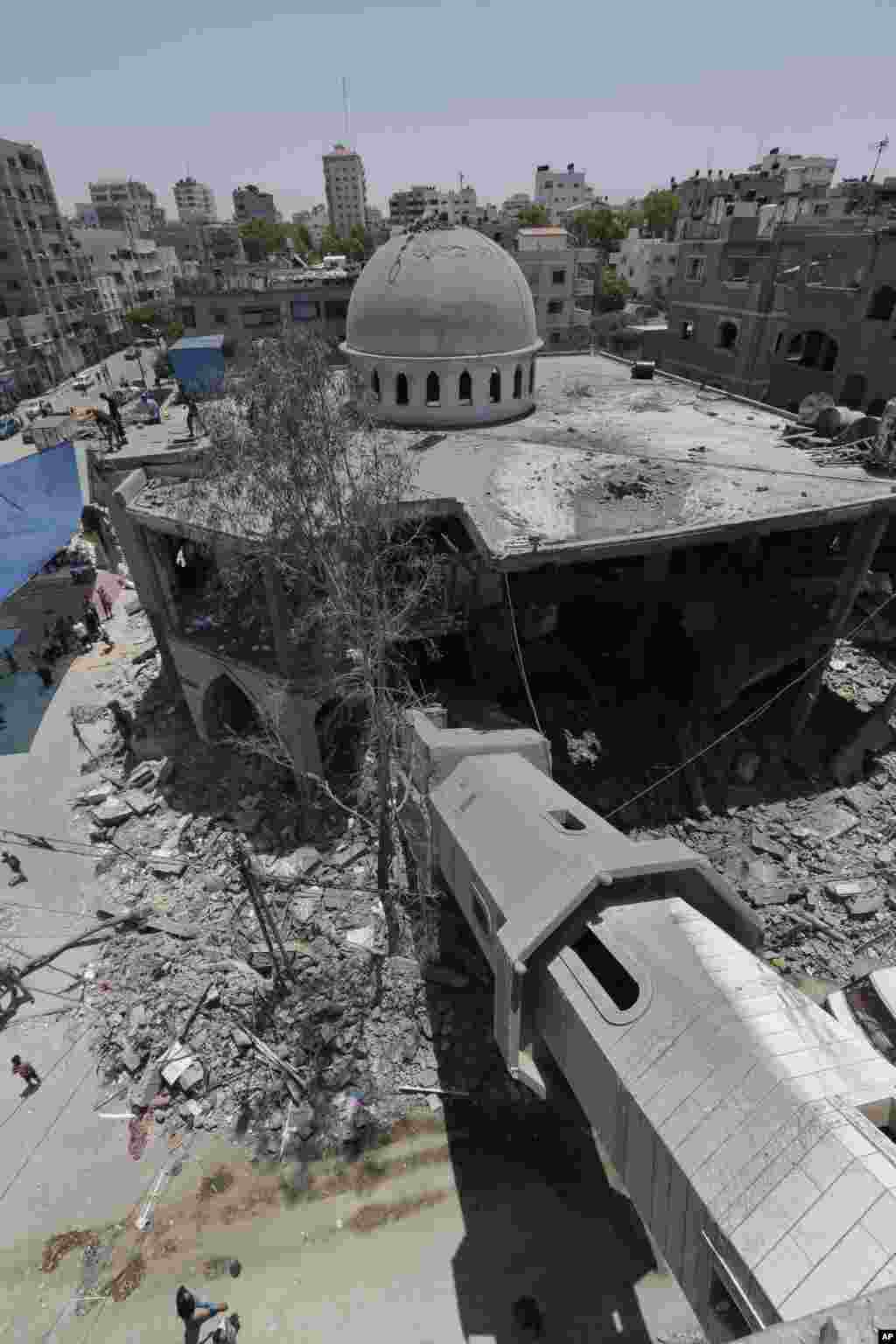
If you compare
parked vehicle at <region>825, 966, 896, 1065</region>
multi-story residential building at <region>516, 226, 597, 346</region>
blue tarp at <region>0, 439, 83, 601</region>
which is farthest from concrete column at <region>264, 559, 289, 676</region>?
multi-story residential building at <region>516, 226, 597, 346</region>

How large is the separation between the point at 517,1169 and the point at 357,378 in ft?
59.8

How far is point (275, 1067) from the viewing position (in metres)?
14.4

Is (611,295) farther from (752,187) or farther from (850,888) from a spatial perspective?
(850,888)

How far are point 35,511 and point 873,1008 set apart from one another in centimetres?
3312

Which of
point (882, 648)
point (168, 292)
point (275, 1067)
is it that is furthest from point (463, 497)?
point (168, 292)

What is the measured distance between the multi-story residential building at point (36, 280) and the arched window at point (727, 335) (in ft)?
206

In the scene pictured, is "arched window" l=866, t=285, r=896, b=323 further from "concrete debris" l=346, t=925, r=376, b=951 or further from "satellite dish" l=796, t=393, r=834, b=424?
"concrete debris" l=346, t=925, r=376, b=951

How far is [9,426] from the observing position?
189 ft

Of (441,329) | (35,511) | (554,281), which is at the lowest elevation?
(35,511)

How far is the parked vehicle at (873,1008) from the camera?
509 inches

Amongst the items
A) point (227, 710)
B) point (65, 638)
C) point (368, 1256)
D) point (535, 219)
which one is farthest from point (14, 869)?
point (535, 219)

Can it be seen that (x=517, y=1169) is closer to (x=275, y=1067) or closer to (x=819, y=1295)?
(x=275, y=1067)

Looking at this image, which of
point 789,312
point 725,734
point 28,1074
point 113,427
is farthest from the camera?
point 789,312

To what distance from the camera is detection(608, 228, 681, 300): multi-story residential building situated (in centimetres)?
7706
